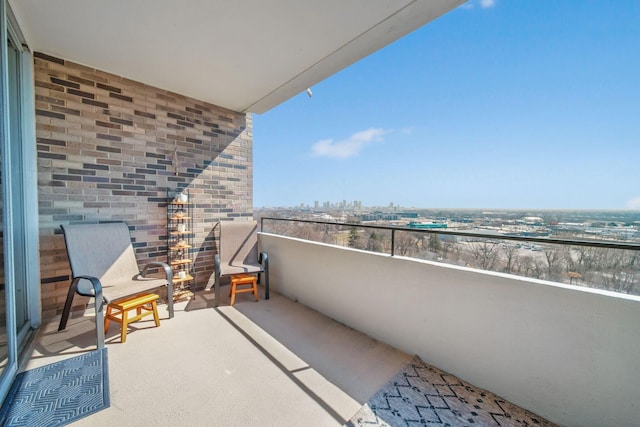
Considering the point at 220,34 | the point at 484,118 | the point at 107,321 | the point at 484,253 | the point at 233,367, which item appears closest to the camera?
the point at 233,367

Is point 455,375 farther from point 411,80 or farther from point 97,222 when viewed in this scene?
point 411,80

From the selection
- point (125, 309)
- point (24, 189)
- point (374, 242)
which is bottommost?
point (125, 309)

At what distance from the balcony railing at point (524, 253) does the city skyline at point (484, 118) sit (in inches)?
48.3

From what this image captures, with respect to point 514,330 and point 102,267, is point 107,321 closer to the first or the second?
point 102,267

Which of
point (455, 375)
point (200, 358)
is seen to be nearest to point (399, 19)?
point (455, 375)

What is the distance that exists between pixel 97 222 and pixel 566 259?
423cm

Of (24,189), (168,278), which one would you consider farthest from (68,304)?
(24,189)

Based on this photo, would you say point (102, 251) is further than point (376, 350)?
Yes

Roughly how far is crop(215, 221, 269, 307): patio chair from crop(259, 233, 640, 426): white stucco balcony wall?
4.40 feet

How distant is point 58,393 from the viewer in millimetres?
1540

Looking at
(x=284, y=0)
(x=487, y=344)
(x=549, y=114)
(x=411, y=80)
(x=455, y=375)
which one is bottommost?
(x=455, y=375)

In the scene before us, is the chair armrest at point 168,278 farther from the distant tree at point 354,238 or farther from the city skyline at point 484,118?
the distant tree at point 354,238

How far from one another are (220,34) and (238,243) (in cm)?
247

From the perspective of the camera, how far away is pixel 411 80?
5824 mm
